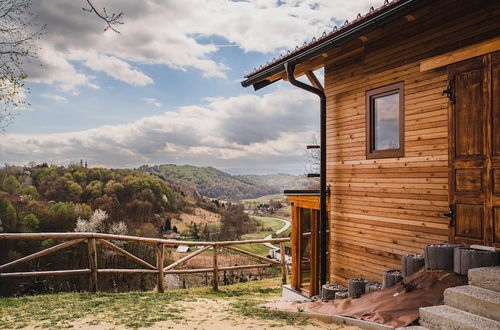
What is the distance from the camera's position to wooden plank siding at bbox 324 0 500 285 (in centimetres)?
472

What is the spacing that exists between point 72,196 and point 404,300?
160ft

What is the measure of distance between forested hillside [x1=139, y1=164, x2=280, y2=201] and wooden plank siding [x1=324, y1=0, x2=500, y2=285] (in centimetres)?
6651

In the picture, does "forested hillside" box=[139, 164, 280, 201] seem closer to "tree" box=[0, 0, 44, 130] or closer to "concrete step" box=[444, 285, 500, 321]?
"tree" box=[0, 0, 44, 130]

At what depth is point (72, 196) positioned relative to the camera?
46375 millimetres

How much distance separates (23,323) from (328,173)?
5.20 m

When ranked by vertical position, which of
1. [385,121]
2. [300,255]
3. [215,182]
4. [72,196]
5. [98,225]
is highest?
[385,121]

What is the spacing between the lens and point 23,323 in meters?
4.96

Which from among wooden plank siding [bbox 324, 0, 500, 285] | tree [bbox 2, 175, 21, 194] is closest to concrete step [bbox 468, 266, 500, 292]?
wooden plank siding [bbox 324, 0, 500, 285]

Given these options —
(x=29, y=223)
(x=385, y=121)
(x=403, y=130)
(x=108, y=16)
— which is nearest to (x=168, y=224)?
(x=29, y=223)

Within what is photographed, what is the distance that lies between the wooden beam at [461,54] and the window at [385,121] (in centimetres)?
59

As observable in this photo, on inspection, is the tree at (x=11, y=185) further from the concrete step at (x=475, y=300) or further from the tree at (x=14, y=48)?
the concrete step at (x=475, y=300)

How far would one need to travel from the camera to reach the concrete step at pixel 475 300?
10.5 ft

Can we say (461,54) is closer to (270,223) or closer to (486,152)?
(486,152)

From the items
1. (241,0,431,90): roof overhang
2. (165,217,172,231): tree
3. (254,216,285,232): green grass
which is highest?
(241,0,431,90): roof overhang
